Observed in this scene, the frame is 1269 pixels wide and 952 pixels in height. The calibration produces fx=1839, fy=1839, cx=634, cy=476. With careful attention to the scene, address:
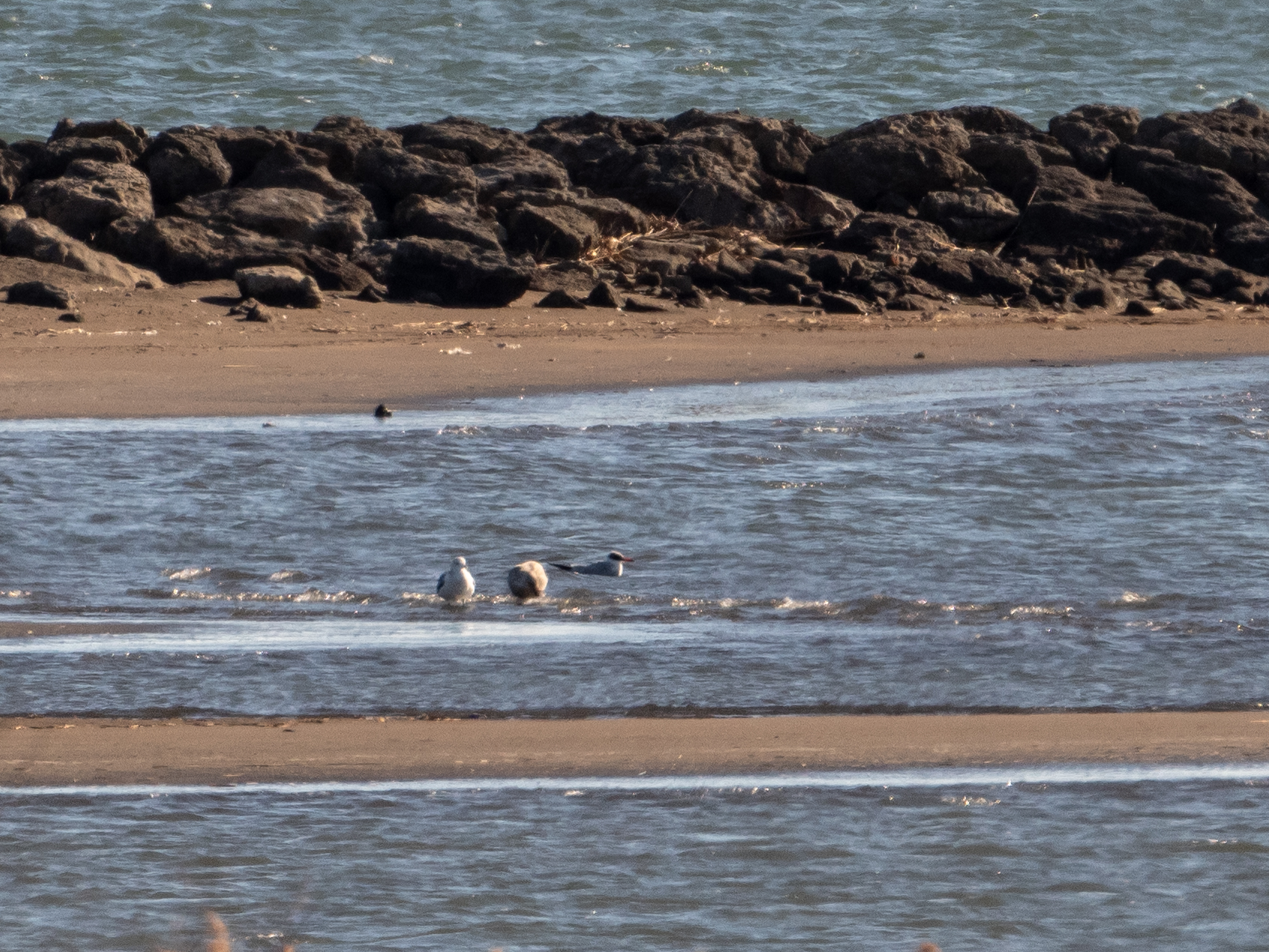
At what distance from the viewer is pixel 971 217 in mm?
18219

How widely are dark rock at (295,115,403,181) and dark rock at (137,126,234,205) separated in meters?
1.17

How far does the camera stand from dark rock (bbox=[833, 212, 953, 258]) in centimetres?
1700

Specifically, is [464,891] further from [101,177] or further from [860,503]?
[101,177]

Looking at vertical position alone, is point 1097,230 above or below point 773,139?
below

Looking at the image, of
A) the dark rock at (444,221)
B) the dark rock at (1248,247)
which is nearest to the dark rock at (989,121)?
the dark rock at (1248,247)

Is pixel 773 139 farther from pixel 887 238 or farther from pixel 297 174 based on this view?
pixel 297 174

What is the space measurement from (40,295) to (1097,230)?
10.0 meters

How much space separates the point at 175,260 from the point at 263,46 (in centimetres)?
2884

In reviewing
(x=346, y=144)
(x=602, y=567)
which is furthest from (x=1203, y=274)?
(x=602, y=567)

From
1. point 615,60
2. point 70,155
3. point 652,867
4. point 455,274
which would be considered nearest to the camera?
point 652,867

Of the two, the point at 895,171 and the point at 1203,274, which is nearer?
the point at 1203,274

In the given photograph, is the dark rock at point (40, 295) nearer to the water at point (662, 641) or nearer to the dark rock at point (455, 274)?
the dark rock at point (455, 274)

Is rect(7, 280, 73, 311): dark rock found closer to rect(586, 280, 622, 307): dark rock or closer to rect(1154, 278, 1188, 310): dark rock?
rect(586, 280, 622, 307): dark rock

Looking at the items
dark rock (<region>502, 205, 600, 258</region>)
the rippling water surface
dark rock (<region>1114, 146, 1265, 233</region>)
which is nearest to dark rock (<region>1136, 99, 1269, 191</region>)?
dark rock (<region>1114, 146, 1265, 233</region>)
